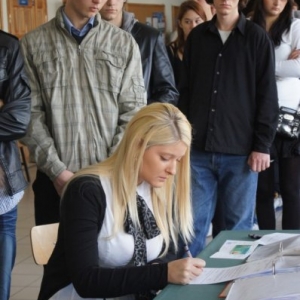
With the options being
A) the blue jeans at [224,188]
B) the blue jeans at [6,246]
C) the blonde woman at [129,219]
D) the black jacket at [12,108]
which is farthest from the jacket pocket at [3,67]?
the blue jeans at [224,188]

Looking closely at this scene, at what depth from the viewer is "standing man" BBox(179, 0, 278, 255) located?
10.1 ft

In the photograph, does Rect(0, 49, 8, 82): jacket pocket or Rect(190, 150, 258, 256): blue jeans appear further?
Rect(190, 150, 258, 256): blue jeans

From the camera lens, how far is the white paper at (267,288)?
5.00ft

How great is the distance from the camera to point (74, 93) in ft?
9.21

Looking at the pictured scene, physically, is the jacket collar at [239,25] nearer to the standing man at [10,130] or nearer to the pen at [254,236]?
the standing man at [10,130]

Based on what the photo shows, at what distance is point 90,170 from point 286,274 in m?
0.66

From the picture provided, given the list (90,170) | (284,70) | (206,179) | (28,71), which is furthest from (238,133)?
(90,170)

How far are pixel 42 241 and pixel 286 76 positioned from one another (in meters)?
1.80

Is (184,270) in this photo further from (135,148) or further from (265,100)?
(265,100)

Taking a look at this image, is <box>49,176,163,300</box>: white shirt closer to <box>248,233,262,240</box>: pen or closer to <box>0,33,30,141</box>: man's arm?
<box>248,233,262,240</box>: pen

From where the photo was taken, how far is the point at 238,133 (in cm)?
310

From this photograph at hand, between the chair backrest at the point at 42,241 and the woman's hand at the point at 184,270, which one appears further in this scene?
the chair backrest at the point at 42,241

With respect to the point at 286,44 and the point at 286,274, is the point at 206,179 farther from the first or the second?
the point at 286,274

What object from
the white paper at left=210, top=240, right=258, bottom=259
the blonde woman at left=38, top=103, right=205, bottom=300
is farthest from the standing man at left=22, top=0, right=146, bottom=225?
the white paper at left=210, top=240, right=258, bottom=259
